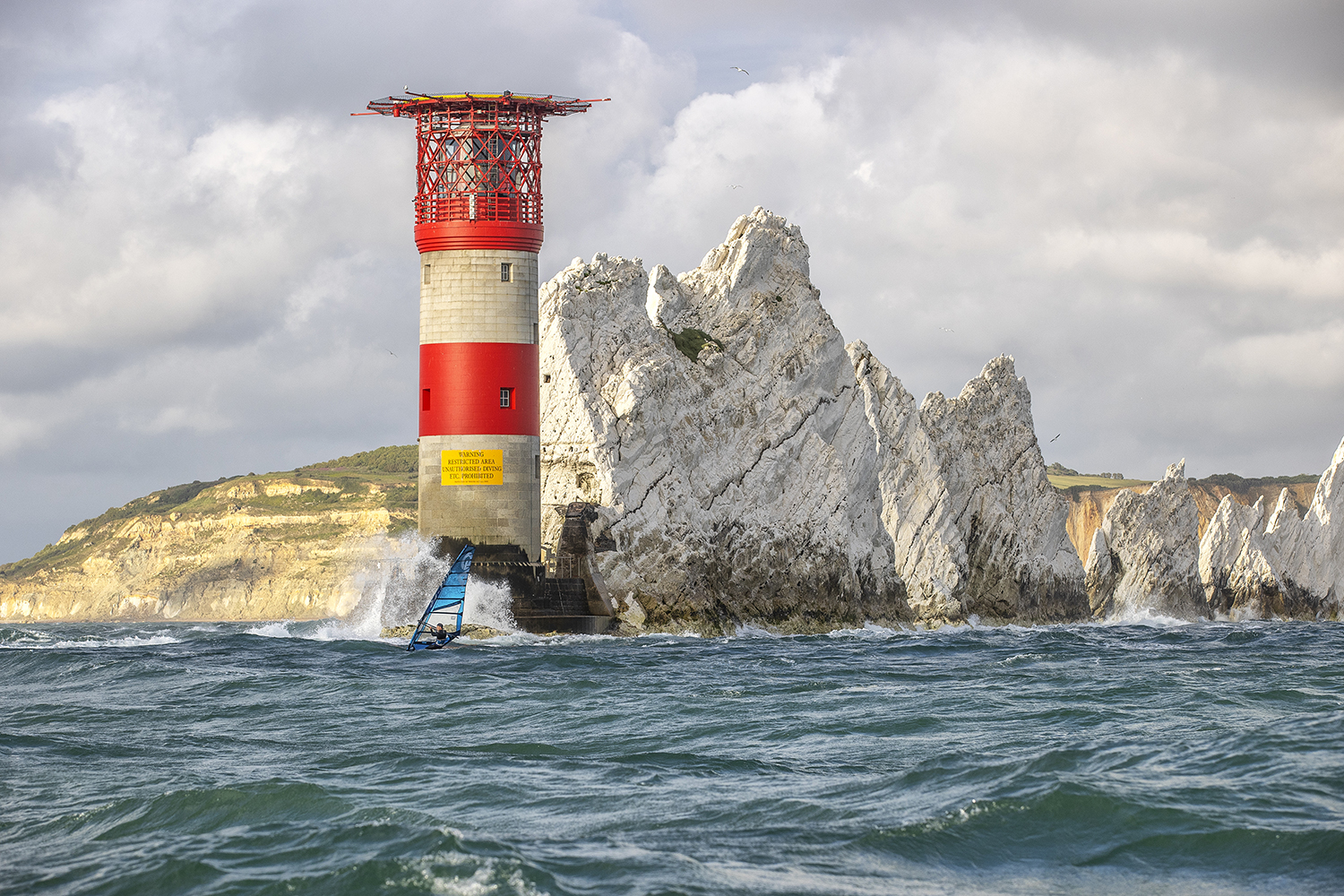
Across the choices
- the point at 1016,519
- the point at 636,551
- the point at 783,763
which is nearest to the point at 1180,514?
the point at 1016,519

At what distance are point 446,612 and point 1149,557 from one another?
51.0 m

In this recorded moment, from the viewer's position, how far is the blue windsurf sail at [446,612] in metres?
39.5

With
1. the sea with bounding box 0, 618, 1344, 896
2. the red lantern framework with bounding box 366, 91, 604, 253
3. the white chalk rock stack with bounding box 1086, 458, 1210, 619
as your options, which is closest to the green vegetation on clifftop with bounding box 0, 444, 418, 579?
the white chalk rock stack with bounding box 1086, 458, 1210, 619

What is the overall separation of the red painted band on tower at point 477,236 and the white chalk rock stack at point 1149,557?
45.8 m

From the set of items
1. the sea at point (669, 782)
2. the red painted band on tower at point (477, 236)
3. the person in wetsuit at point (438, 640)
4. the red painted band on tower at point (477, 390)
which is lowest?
the sea at point (669, 782)

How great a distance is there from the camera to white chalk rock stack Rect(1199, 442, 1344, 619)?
84750mm

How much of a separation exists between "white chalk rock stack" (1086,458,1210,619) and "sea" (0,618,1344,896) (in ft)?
163

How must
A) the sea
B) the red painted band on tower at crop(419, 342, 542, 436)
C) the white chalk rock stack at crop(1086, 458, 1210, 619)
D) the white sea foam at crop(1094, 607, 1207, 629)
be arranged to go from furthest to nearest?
the white chalk rock stack at crop(1086, 458, 1210, 619)
the white sea foam at crop(1094, 607, 1207, 629)
the red painted band on tower at crop(419, 342, 542, 436)
the sea

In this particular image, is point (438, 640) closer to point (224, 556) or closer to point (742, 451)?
point (742, 451)

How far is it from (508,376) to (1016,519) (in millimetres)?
34662

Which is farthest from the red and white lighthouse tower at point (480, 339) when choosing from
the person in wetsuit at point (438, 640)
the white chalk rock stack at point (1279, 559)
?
the white chalk rock stack at point (1279, 559)

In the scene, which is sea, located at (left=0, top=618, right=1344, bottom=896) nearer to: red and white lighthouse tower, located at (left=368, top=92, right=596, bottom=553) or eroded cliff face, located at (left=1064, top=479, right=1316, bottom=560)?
red and white lighthouse tower, located at (left=368, top=92, right=596, bottom=553)

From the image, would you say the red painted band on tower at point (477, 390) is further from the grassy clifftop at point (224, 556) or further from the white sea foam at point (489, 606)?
the grassy clifftop at point (224, 556)

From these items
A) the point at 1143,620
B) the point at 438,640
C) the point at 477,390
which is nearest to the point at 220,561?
the point at 1143,620
